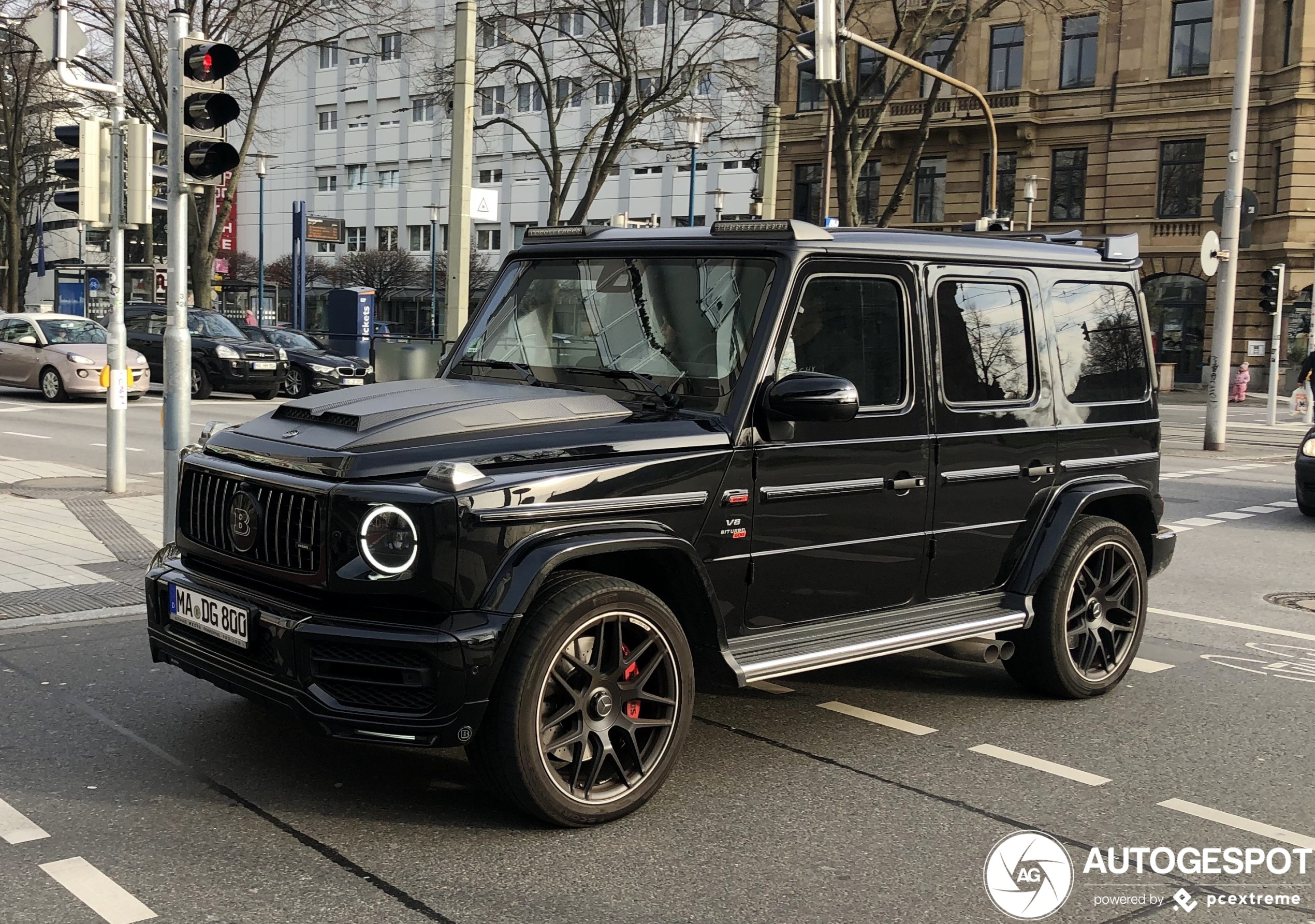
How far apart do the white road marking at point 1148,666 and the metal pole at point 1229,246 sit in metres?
15.7

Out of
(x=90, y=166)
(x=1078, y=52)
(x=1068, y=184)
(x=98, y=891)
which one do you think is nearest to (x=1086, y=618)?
(x=98, y=891)

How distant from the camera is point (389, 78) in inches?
3091

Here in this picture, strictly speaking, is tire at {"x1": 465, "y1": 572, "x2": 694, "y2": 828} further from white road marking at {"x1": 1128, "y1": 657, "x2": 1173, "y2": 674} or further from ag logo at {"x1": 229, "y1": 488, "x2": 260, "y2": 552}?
white road marking at {"x1": 1128, "y1": 657, "x2": 1173, "y2": 674}

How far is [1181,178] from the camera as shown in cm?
4516

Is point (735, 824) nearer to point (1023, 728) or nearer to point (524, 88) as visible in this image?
point (1023, 728)

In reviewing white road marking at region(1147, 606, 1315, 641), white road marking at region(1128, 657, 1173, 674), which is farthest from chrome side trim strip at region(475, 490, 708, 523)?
white road marking at region(1147, 606, 1315, 641)

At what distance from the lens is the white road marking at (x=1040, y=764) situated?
4984mm

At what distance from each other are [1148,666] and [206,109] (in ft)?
21.8

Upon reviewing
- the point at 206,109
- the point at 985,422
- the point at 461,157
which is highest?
the point at 461,157

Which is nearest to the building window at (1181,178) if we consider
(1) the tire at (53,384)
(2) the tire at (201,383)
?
(2) the tire at (201,383)

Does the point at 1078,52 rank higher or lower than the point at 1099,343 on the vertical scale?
higher

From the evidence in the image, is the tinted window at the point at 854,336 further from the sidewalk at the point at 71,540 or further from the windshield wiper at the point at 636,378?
the sidewalk at the point at 71,540

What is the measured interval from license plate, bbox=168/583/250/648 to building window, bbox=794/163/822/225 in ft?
165

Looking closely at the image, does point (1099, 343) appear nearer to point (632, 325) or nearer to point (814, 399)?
point (814, 399)
